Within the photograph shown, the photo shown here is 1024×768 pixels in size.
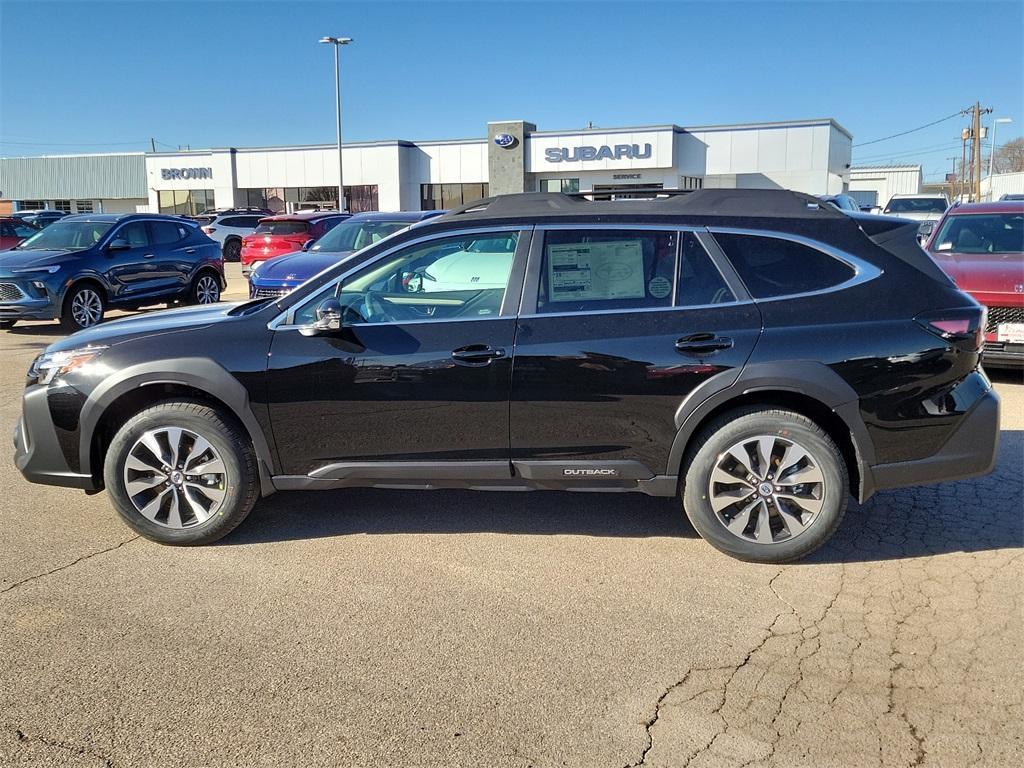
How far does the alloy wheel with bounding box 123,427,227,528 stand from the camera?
14.4 feet

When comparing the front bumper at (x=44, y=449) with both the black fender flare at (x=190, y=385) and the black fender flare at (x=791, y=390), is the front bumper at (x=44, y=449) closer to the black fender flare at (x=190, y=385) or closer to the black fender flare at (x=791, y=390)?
the black fender flare at (x=190, y=385)

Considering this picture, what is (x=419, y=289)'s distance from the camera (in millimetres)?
4777

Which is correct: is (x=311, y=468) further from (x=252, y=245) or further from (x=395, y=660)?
(x=252, y=245)

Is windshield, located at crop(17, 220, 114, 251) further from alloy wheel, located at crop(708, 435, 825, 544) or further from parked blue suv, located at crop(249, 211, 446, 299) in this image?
alloy wheel, located at crop(708, 435, 825, 544)

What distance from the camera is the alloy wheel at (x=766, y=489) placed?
4133mm

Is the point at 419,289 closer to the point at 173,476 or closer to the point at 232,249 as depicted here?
the point at 173,476

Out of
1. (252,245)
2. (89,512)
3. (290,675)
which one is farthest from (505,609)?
(252,245)

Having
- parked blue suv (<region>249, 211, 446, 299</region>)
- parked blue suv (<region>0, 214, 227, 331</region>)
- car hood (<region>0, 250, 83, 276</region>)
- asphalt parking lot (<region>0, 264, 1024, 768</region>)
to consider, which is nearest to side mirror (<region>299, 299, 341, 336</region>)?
asphalt parking lot (<region>0, 264, 1024, 768</region>)

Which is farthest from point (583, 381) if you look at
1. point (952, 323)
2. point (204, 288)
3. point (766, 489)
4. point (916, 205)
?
point (916, 205)

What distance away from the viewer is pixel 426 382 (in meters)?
4.25

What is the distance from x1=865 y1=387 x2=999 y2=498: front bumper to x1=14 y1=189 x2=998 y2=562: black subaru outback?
11 millimetres

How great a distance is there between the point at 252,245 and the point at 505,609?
14616mm

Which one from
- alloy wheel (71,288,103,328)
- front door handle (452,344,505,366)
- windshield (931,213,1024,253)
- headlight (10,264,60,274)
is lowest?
alloy wheel (71,288,103,328)

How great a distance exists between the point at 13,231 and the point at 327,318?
67.8 feet
